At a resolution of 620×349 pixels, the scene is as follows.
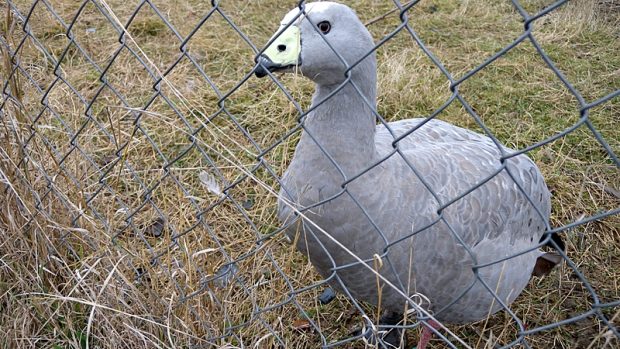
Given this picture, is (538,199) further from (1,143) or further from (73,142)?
(1,143)

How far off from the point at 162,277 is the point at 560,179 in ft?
7.94

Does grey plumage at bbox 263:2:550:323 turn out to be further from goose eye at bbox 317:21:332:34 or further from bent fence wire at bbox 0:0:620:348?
bent fence wire at bbox 0:0:620:348

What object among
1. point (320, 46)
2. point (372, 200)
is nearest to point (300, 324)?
point (372, 200)

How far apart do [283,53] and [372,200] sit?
59cm

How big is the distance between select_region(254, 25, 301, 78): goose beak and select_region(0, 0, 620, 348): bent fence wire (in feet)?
0.23

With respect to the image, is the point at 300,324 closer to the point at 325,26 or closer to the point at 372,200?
the point at 372,200

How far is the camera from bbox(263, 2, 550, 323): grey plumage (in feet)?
6.35

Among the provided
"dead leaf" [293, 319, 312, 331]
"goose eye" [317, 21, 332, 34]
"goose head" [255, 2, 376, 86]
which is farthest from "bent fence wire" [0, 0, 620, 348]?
"goose eye" [317, 21, 332, 34]

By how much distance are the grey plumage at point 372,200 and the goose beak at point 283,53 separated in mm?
32

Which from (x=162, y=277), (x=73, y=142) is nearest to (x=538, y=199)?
(x=162, y=277)

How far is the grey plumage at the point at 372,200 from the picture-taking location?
1.94m

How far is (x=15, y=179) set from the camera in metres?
2.35

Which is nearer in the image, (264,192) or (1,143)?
(1,143)

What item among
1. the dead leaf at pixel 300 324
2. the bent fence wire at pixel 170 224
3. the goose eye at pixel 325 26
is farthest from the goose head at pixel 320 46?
the dead leaf at pixel 300 324
